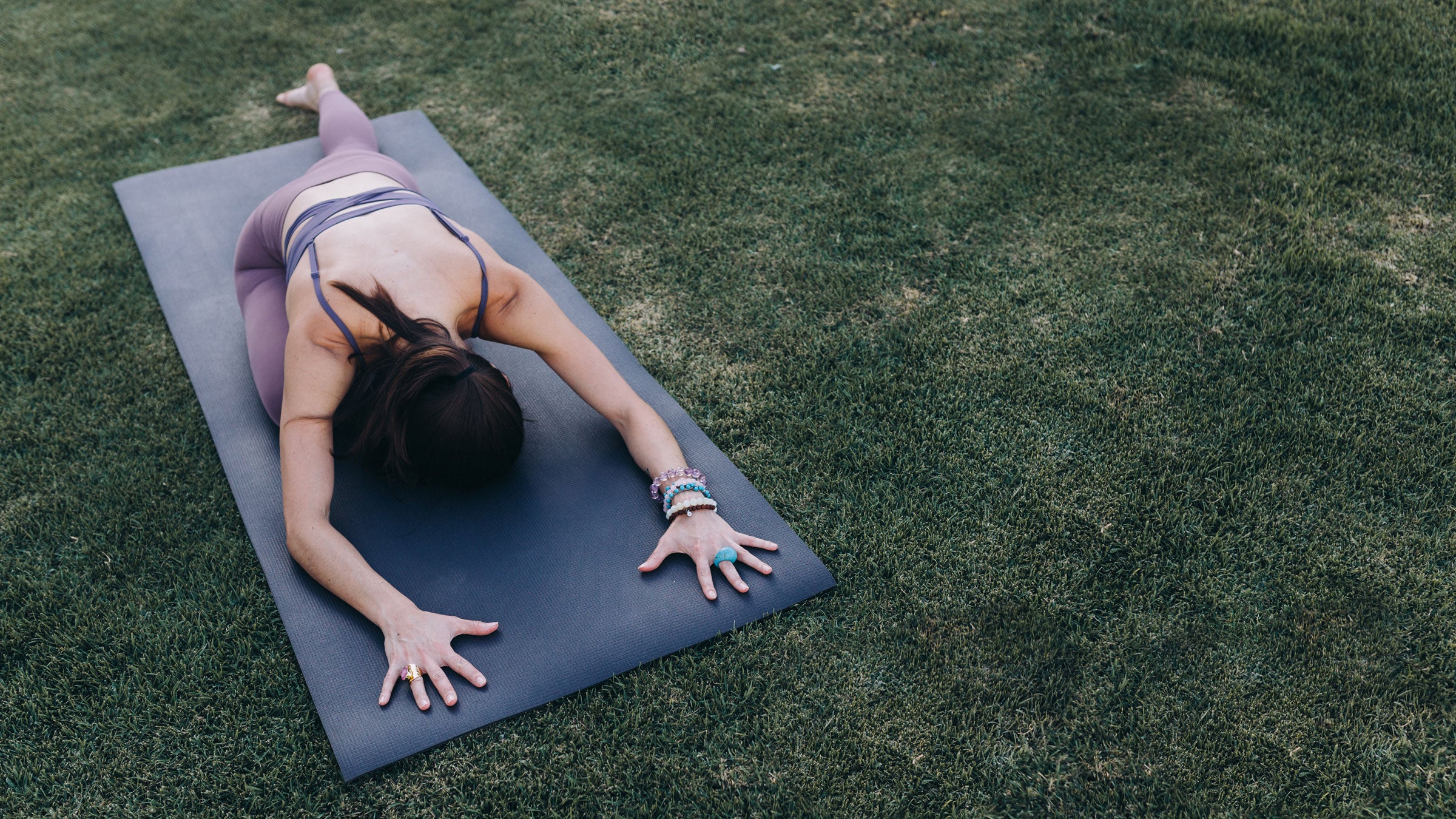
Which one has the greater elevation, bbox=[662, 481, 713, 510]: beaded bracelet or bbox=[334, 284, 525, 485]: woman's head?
bbox=[334, 284, 525, 485]: woman's head

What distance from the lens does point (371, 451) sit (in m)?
2.39

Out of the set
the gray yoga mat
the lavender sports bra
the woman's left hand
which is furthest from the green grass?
the lavender sports bra

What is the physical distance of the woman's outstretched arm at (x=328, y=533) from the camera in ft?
7.27

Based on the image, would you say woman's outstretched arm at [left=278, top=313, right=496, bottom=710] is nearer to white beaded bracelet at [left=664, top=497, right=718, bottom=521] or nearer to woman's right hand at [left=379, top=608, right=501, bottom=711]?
woman's right hand at [left=379, top=608, right=501, bottom=711]

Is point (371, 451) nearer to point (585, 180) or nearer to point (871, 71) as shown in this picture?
point (585, 180)

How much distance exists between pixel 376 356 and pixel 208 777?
1058mm

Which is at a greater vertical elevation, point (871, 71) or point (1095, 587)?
point (871, 71)

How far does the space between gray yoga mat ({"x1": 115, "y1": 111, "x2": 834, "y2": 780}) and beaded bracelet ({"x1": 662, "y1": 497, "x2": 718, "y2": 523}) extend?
0.31 ft

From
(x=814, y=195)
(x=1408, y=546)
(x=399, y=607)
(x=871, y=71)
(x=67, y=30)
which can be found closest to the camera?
(x=399, y=607)

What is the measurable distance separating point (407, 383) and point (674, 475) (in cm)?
76

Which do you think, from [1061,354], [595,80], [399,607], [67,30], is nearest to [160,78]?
[67,30]

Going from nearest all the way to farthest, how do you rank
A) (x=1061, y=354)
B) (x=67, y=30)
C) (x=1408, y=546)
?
(x=1408, y=546), (x=1061, y=354), (x=67, y=30)

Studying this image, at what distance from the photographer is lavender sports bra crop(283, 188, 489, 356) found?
2582mm

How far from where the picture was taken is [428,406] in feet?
7.18
